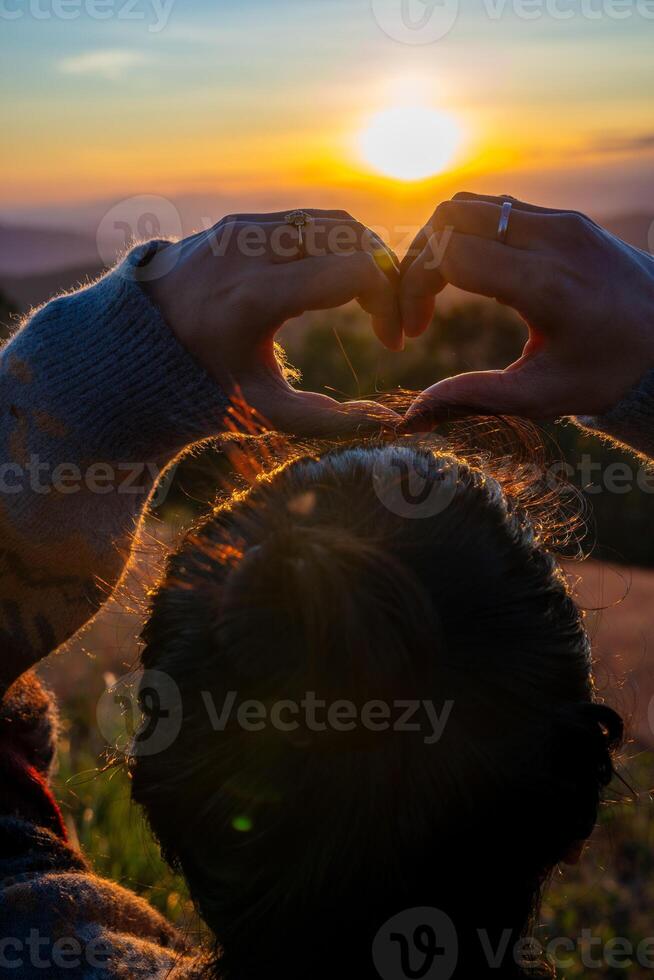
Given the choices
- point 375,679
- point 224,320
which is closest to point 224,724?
point 375,679

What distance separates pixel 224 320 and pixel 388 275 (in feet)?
0.85

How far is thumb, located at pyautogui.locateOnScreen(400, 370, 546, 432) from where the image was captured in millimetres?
1411

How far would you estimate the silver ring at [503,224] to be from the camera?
138 cm

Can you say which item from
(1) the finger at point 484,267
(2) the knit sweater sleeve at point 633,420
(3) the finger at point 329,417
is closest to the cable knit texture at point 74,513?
(2) the knit sweater sleeve at point 633,420

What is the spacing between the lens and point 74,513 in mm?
1729

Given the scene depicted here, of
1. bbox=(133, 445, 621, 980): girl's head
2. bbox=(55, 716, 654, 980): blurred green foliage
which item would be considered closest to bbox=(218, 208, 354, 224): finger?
bbox=(133, 445, 621, 980): girl's head

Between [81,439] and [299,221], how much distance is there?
53 cm

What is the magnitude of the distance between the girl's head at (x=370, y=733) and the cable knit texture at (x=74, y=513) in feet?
1.04

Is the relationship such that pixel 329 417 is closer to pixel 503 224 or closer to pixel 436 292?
pixel 436 292

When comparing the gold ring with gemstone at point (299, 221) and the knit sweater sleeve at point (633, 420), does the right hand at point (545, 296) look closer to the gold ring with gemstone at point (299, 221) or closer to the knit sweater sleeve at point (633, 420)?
the knit sweater sleeve at point (633, 420)

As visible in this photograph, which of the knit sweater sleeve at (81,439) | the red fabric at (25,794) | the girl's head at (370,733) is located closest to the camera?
the girl's head at (370,733)

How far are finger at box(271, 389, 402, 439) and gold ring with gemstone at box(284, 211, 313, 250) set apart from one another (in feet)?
0.75

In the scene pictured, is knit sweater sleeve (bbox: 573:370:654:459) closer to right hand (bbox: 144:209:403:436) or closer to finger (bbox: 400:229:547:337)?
finger (bbox: 400:229:547:337)

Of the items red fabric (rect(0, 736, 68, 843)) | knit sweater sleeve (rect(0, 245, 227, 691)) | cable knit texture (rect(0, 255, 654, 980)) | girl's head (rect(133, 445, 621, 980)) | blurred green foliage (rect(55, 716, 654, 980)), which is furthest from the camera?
blurred green foliage (rect(55, 716, 654, 980))
